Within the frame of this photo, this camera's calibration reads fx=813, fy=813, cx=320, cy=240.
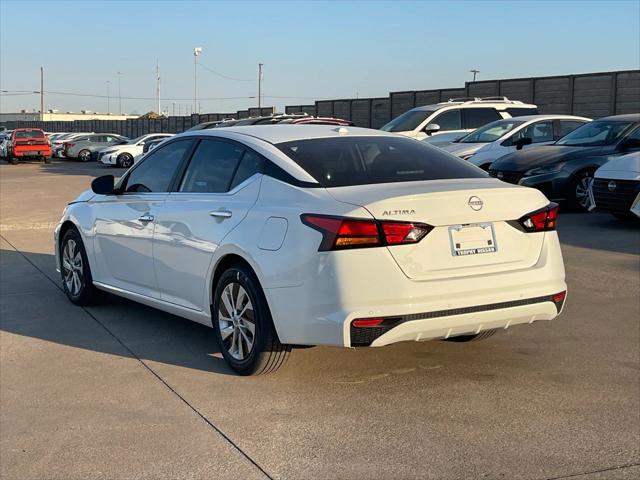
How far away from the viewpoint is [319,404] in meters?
4.73

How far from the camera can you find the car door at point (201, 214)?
5297 millimetres

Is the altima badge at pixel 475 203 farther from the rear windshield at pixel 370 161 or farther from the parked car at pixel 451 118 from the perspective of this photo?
the parked car at pixel 451 118

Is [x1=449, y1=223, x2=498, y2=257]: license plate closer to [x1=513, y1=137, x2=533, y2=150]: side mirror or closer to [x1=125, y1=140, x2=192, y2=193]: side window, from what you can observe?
[x1=125, y1=140, x2=192, y2=193]: side window

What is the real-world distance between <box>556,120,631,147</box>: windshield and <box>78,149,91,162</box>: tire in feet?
110

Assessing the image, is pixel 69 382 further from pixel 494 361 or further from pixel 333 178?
pixel 494 361

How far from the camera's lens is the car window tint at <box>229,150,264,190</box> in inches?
209

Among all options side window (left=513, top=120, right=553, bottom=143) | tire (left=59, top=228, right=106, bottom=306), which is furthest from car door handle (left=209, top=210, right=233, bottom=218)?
side window (left=513, top=120, right=553, bottom=143)

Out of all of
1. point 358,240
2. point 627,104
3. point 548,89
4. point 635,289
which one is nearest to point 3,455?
point 358,240

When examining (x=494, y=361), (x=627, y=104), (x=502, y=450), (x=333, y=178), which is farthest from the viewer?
(x=627, y=104)

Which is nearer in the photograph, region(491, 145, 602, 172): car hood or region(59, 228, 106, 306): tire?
region(59, 228, 106, 306): tire

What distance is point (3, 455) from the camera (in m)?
4.07

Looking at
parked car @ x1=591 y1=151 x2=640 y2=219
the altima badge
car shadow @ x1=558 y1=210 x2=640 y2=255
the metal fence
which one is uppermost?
the metal fence

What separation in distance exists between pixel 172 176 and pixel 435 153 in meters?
1.99

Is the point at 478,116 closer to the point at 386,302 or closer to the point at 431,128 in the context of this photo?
the point at 431,128
